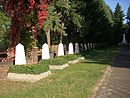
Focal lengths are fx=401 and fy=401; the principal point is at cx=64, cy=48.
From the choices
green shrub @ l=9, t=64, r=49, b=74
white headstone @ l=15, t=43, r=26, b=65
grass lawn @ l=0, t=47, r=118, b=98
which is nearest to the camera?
grass lawn @ l=0, t=47, r=118, b=98

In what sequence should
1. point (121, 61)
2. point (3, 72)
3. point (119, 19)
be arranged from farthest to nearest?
point (119, 19) → point (121, 61) → point (3, 72)

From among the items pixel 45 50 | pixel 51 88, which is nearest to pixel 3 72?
pixel 45 50

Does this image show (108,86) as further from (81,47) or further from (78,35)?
(78,35)

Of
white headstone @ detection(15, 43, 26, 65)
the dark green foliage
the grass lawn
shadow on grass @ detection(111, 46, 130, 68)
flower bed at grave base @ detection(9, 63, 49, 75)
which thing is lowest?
the grass lawn

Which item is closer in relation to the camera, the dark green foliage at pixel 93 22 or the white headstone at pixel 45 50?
the white headstone at pixel 45 50

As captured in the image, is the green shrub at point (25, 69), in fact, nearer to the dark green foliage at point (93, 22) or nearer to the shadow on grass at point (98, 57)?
the shadow on grass at point (98, 57)

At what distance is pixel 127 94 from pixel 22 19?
916 cm

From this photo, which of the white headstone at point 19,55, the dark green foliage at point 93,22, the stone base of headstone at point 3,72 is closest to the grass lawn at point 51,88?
the stone base of headstone at point 3,72

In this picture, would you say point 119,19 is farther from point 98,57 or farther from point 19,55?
point 19,55

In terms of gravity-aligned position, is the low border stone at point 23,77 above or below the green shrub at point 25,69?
below

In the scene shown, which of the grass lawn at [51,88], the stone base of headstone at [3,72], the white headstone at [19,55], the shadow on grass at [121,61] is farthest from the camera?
the shadow on grass at [121,61]

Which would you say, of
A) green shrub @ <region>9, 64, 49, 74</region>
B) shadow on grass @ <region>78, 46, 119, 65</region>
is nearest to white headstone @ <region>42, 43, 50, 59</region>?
green shrub @ <region>9, 64, 49, 74</region>

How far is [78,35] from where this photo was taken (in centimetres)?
5900

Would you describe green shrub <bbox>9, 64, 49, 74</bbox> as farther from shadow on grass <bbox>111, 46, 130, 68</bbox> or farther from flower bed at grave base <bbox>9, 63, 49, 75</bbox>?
shadow on grass <bbox>111, 46, 130, 68</bbox>
